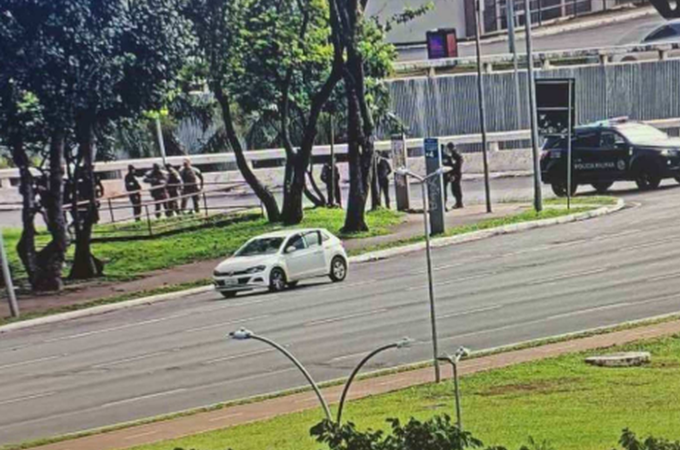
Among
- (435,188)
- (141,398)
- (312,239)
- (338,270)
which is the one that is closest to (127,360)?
(141,398)

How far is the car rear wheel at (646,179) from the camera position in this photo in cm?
4191

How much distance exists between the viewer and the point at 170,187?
45.1 meters

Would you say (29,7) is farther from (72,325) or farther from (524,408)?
(524,408)

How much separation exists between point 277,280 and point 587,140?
15138mm

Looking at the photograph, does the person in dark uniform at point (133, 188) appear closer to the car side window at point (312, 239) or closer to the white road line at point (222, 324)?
the car side window at point (312, 239)

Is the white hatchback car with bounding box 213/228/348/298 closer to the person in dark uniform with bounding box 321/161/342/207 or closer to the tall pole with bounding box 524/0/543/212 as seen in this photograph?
the tall pole with bounding box 524/0/543/212

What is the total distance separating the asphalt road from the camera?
20.6 meters

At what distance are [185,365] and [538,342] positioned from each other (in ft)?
17.9

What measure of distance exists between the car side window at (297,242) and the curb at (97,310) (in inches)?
105

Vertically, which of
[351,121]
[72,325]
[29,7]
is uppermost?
[29,7]

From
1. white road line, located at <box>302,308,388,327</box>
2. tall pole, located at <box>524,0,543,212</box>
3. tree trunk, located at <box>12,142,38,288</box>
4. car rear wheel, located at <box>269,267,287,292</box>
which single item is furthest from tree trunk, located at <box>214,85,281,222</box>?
white road line, located at <box>302,308,388,327</box>

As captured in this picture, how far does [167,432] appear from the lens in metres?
17.8

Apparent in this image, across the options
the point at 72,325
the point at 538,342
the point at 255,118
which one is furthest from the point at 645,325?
the point at 255,118

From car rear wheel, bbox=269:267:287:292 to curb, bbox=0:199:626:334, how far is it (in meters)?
2.13
